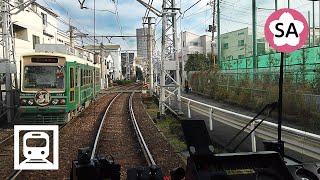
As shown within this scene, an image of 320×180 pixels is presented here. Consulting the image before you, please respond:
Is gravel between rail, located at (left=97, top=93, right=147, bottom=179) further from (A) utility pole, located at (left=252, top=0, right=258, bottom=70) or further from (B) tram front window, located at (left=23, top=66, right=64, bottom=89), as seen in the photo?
(A) utility pole, located at (left=252, top=0, right=258, bottom=70)

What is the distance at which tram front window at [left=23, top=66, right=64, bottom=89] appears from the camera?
1370 cm

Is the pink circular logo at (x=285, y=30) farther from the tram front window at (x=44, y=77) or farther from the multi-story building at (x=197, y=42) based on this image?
the multi-story building at (x=197, y=42)

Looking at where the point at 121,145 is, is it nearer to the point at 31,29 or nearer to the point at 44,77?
the point at 44,77

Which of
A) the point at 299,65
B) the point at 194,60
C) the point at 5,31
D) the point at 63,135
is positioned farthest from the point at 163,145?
the point at 194,60

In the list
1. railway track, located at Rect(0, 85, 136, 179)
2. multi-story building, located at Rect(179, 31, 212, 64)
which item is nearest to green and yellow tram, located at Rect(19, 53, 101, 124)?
railway track, located at Rect(0, 85, 136, 179)

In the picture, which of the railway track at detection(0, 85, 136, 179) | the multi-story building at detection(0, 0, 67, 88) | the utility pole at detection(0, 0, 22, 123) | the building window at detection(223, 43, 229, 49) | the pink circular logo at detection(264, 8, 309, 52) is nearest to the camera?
the pink circular logo at detection(264, 8, 309, 52)

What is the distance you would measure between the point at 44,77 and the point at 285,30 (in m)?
12.5

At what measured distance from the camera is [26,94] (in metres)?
13.6

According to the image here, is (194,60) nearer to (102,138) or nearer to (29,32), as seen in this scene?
(29,32)

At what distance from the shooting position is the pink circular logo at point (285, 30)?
2.60m

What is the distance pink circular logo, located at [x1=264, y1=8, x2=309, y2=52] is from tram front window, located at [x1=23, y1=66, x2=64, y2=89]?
1224cm

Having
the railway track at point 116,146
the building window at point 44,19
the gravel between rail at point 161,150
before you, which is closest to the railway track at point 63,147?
the railway track at point 116,146

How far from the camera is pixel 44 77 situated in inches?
544

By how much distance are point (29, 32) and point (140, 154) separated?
27848 mm
